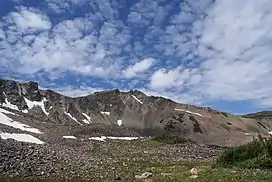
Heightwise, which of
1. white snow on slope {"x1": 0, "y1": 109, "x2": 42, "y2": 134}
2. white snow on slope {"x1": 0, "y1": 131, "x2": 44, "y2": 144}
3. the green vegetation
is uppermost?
white snow on slope {"x1": 0, "y1": 109, "x2": 42, "y2": 134}

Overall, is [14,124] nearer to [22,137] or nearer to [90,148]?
[22,137]

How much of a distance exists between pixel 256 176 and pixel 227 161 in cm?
1262

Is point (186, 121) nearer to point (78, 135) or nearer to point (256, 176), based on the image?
point (78, 135)

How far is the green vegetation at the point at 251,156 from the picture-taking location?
34.3m

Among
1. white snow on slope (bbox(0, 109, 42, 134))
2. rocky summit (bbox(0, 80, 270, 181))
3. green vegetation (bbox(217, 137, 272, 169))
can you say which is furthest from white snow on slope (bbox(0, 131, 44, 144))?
green vegetation (bbox(217, 137, 272, 169))

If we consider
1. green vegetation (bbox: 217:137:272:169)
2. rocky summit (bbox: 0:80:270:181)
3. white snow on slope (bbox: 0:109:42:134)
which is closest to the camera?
green vegetation (bbox: 217:137:272:169)

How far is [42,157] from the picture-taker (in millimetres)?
51875

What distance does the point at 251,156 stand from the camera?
126ft

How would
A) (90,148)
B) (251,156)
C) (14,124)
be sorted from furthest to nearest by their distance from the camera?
(14,124)
(90,148)
(251,156)

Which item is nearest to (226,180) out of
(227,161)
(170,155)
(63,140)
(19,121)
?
(227,161)

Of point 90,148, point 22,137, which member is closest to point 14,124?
point 22,137

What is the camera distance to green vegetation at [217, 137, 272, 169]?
34312mm

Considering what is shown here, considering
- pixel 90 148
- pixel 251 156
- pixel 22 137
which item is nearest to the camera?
pixel 251 156

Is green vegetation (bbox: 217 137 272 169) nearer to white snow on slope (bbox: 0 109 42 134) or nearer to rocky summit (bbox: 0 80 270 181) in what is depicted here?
rocky summit (bbox: 0 80 270 181)
